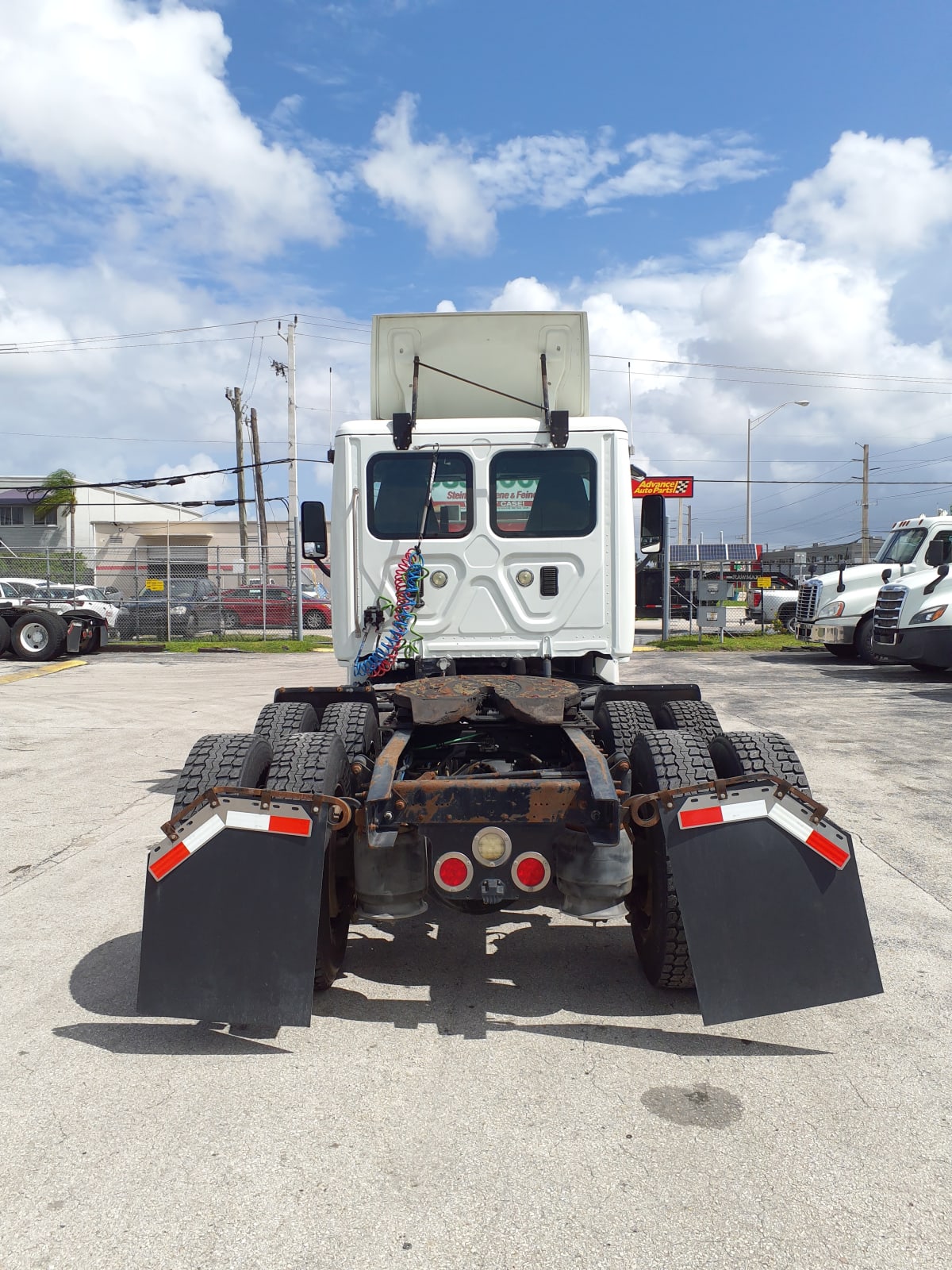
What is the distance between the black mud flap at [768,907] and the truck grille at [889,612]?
14893 millimetres

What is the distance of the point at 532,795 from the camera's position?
3.83m

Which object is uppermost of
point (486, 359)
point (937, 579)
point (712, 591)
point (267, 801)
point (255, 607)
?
point (486, 359)

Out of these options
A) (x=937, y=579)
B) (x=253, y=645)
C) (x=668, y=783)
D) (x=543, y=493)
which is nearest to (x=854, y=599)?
(x=937, y=579)

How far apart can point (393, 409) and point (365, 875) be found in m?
4.00

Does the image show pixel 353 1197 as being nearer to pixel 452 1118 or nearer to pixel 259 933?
pixel 452 1118

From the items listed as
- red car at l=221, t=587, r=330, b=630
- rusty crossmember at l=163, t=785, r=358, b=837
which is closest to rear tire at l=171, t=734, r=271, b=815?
rusty crossmember at l=163, t=785, r=358, b=837

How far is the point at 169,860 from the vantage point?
12.0 feet

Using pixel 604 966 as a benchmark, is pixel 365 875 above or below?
above

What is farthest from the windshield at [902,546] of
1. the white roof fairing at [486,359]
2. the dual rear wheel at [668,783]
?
the dual rear wheel at [668,783]

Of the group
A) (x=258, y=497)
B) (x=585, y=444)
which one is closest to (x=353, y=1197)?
(x=585, y=444)

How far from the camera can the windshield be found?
61.7ft

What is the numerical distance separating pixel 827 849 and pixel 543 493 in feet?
10.5

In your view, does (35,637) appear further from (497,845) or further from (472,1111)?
(472,1111)

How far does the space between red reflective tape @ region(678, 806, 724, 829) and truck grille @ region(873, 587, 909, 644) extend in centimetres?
1505
